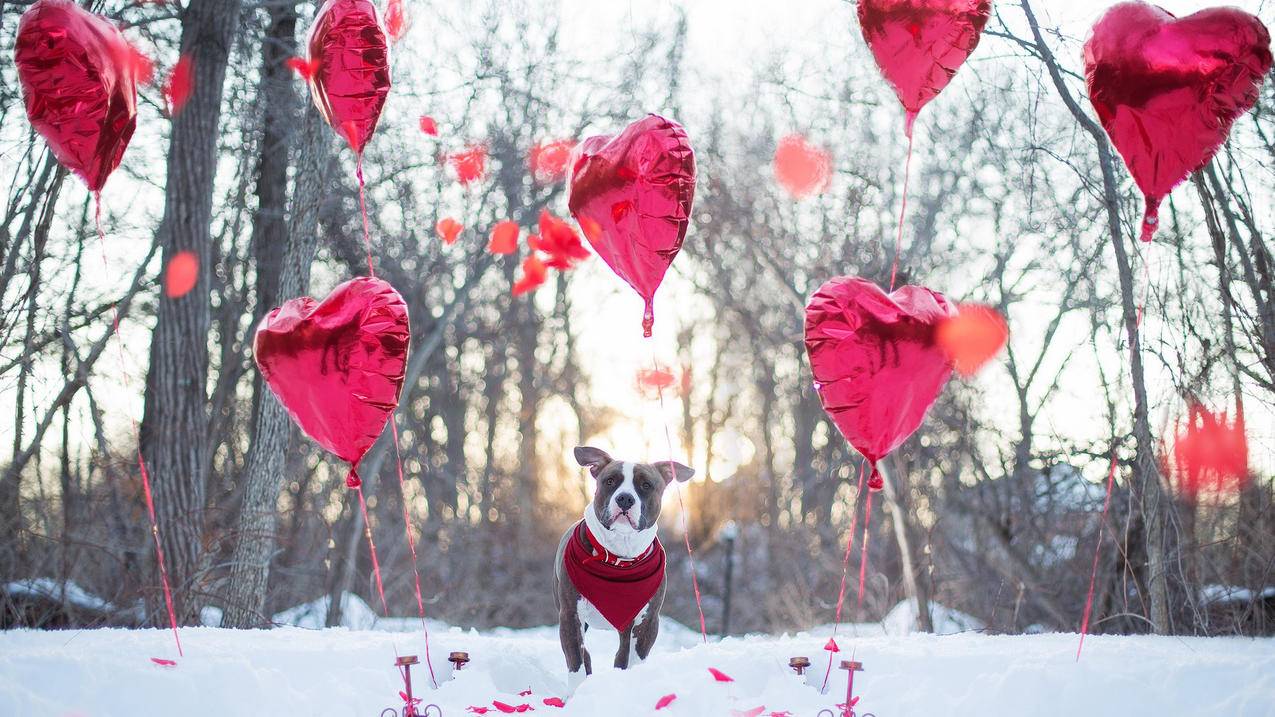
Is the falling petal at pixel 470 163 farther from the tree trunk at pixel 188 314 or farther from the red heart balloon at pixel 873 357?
the red heart balloon at pixel 873 357

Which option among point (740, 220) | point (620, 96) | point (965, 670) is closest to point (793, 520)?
point (740, 220)

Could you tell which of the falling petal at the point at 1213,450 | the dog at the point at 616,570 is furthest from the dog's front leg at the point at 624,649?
the falling petal at the point at 1213,450

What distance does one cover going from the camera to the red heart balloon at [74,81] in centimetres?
381

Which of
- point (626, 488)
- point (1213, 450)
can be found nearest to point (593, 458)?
point (626, 488)

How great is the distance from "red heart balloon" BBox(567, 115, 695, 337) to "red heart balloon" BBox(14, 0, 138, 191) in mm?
1943

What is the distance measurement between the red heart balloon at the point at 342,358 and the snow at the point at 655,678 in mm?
919

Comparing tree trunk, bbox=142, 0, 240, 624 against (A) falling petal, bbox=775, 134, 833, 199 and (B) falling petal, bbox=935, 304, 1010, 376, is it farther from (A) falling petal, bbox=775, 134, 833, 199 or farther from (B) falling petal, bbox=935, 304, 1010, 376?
(B) falling petal, bbox=935, 304, 1010, 376

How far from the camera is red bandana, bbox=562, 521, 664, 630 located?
4008mm

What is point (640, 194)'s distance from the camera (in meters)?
3.90

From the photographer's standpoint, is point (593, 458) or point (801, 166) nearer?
point (593, 458)

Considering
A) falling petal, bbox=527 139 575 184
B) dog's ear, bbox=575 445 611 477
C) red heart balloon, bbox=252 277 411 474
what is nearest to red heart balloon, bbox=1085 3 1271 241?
dog's ear, bbox=575 445 611 477

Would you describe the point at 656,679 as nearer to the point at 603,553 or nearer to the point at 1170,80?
the point at 603,553

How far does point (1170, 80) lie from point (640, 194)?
6.70 ft

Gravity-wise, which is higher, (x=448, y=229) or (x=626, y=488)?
(x=448, y=229)
